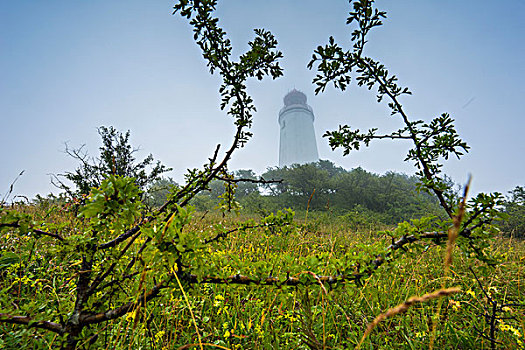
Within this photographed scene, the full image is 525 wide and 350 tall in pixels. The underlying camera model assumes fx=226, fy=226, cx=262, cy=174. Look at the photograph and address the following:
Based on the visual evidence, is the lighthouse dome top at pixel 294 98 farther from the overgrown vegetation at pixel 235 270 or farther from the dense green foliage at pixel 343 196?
the overgrown vegetation at pixel 235 270

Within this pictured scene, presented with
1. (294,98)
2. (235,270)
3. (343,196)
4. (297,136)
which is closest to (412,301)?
(235,270)

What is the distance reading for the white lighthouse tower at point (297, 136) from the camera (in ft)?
239

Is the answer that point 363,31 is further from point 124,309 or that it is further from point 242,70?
point 124,309

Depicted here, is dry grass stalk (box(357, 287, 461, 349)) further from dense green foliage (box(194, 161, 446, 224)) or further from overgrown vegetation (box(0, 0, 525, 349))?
dense green foliage (box(194, 161, 446, 224))

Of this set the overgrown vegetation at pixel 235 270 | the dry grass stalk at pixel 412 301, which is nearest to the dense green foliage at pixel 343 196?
the overgrown vegetation at pixel 235 270

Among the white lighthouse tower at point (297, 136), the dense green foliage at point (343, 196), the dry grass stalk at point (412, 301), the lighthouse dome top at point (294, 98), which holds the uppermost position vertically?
the lighthouse dome top at point (294, 98)

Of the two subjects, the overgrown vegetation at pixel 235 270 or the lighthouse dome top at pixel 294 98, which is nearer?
the overgrown vegetation at pixel 235 270

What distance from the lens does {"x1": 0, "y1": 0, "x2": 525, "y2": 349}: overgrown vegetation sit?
85 cm

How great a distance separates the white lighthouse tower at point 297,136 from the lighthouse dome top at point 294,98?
37.5 feet

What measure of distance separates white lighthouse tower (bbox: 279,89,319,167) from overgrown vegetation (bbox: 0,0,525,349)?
229 feet

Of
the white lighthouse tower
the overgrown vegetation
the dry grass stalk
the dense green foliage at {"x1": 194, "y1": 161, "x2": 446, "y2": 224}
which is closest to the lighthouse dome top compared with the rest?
the white lighthouse tower

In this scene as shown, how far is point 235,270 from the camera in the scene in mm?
1019

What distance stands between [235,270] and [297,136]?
7837 cm

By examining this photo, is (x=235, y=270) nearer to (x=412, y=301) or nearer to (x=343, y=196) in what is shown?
(x=412, y=301)
